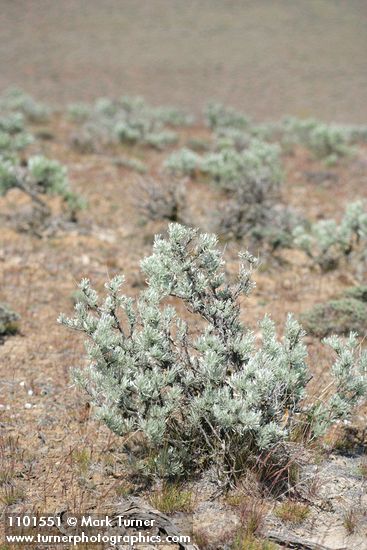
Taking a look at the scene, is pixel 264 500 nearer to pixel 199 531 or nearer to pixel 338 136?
pixel 199 531

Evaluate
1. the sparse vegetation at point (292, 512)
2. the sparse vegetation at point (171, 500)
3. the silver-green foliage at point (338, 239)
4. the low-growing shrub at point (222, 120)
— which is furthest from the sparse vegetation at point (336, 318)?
the low-growing shrub at point (222, 120)

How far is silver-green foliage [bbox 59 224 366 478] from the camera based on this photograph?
3.04m

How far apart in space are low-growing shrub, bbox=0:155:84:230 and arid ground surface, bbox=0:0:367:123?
25379 mm

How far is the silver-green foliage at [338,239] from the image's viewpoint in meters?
7.11

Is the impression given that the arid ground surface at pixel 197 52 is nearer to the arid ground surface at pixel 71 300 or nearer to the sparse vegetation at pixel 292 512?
the arid ground surface at pixel 71 300

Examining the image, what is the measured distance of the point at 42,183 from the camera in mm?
8422

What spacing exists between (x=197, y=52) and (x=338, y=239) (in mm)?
42261

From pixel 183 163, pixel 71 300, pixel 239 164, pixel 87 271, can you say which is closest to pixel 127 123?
pixel 183 163

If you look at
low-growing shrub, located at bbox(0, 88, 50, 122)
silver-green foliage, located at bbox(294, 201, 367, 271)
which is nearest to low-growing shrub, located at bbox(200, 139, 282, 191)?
silver-green foliage, located at bbox(294, 201, 367, 271)

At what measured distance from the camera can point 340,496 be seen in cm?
319

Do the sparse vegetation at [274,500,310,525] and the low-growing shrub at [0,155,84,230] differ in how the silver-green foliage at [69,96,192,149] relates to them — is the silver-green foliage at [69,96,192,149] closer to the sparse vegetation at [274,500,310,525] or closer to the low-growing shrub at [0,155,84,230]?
the low-growing shrub at [0,155,84,230]

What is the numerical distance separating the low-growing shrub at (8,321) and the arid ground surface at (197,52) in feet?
95.0

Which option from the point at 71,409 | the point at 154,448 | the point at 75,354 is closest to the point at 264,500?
the point at 154,448

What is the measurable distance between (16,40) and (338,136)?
120ft
